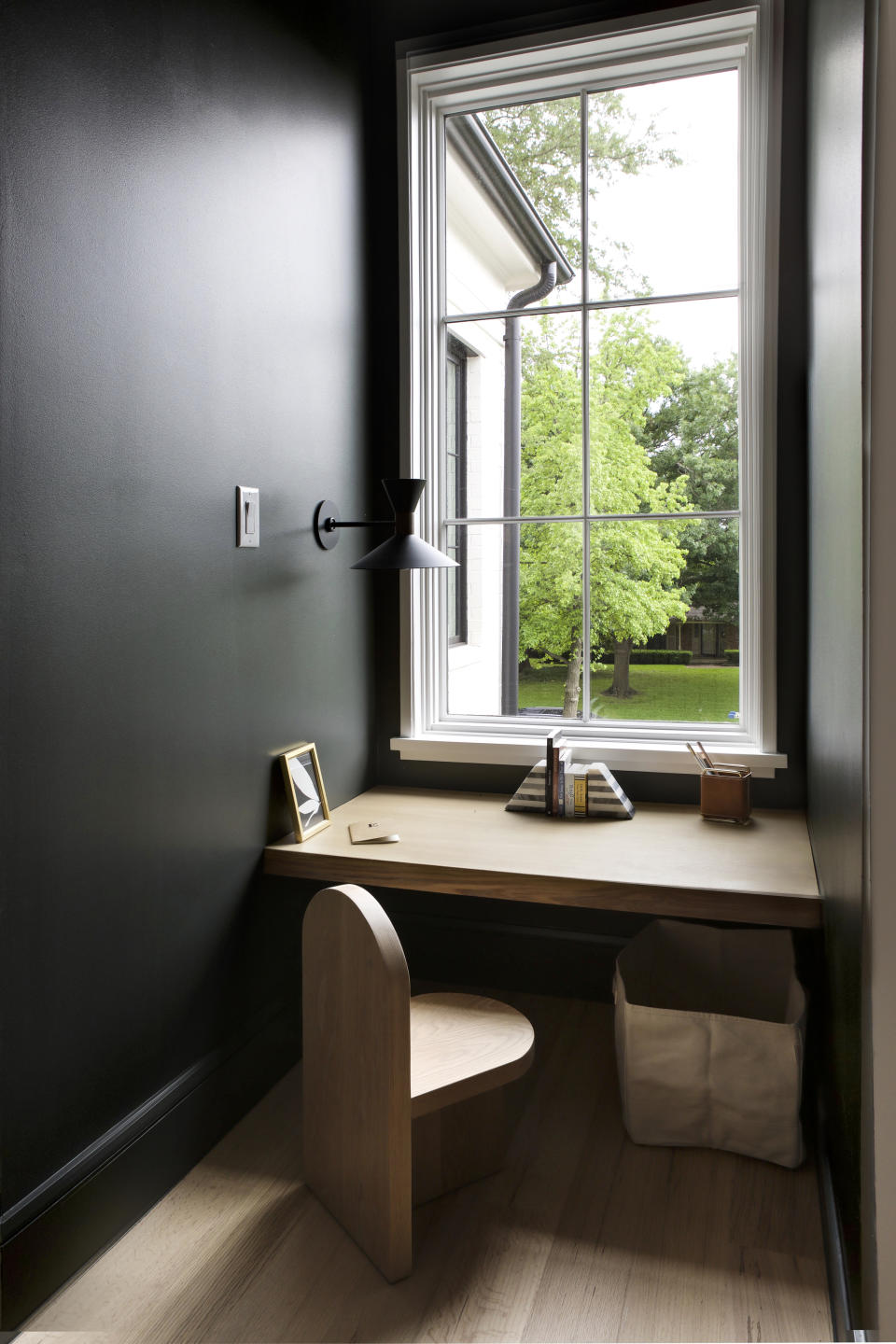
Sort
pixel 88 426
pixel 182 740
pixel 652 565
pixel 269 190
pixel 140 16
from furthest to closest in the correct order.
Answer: pixel 652 565 → pixel 269 190 → pixel 182 740 → pixel 140 16 → pixel 88 426

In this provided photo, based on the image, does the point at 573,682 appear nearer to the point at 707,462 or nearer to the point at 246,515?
the point at 707,462

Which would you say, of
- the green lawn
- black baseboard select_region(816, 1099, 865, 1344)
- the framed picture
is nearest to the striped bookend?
the green lawn

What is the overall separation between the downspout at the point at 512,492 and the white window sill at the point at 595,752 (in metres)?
0.19

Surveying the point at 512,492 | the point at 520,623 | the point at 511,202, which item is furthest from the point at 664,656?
the point at 511,202

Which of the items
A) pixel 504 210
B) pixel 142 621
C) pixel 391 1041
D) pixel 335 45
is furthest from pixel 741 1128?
pixel 335 45

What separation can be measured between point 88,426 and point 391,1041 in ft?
3.82

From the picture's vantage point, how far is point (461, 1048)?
5.60ft

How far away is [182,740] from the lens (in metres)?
1.75

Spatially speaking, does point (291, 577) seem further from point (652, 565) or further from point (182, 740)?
point (652, 565)

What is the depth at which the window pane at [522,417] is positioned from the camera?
267 cm

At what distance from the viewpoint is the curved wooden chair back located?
1489mm

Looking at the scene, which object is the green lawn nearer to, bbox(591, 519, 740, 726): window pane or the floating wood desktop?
bbox(591, 519, 740, 726): window pane

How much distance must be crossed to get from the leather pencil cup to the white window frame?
137mm

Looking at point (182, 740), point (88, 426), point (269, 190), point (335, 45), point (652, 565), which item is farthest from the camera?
point (652, 565)
